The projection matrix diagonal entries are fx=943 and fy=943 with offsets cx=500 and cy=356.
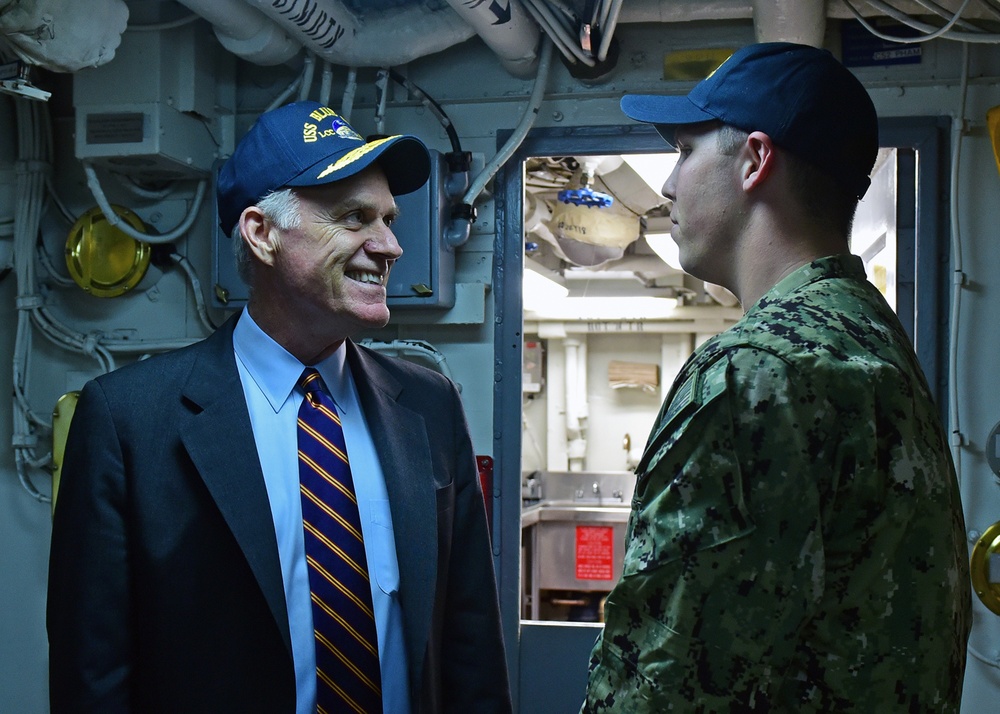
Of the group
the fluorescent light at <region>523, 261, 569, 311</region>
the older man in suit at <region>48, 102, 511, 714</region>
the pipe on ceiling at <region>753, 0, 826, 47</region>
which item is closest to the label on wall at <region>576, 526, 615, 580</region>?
the fluorescent light at <region>523, 261, 569, 311</region>

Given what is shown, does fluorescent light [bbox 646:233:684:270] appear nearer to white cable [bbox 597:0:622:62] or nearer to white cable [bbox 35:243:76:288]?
white cable [bbox 597:0:622:62]

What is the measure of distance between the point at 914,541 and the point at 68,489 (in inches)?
55.7

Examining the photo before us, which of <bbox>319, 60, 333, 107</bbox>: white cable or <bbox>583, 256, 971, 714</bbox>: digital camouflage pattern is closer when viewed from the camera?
<bbox>583, 256, 971, 714</bbox>: digital camouflage pattern

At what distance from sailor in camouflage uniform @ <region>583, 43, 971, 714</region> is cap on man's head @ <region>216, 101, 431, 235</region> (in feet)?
3.28

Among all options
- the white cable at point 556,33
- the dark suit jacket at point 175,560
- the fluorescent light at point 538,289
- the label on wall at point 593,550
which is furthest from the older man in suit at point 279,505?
the fluorescent light at point 538,289

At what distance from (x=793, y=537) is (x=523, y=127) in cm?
233

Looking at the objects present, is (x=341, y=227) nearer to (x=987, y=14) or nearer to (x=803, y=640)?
(x=803, y=640)

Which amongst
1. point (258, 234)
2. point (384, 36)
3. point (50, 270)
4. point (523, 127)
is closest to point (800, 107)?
point (258, 234)

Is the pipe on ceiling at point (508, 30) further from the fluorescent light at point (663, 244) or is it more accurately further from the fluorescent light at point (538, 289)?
the fluorescent light at point (538, 289)

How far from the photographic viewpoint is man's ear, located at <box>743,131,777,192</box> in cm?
134

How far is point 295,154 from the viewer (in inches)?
76.3

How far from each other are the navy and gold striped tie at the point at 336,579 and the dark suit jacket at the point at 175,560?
8cm

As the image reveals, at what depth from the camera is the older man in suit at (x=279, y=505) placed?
1.68m

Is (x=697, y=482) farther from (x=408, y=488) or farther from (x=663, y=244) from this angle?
(x=663, y=244)
